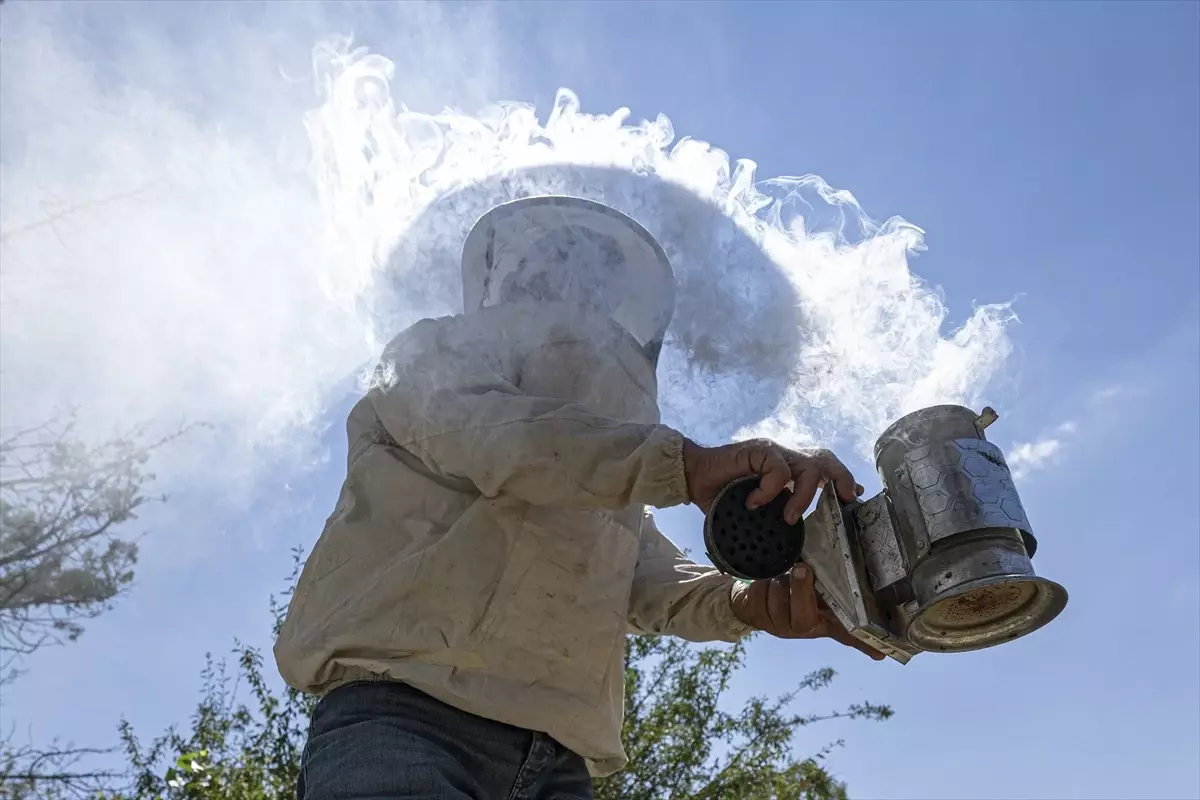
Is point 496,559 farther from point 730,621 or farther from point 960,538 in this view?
point 960,538

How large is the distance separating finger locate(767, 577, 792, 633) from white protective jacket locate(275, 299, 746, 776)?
33cm

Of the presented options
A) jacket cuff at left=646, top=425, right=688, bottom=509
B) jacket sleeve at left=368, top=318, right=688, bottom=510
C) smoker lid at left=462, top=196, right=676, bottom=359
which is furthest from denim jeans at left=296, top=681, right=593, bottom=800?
smoker lid at left=462, top=196, right=676, bottom=359

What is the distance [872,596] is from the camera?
6.20 feet

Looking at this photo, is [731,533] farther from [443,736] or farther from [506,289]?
[506,289]

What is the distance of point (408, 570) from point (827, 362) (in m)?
1.25

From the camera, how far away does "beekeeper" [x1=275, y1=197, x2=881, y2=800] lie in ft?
5.95

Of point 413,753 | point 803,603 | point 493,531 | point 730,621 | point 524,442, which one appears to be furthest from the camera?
point 730,621

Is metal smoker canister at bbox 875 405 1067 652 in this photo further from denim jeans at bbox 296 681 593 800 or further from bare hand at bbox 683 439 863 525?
denim jeans at bbox 296 681 593 800

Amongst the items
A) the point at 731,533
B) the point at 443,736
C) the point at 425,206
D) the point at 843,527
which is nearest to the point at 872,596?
the point at 843,527

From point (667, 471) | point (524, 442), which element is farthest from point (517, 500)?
point (667, 471)

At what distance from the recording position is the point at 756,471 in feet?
6.12

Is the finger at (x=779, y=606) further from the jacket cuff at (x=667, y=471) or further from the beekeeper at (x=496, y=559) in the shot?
the jacket cuff at (x=667, y=471)

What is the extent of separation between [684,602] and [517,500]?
596 millimetres

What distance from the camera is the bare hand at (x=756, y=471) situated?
6.06ft
